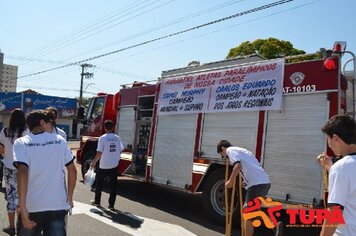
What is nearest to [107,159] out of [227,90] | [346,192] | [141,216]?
[141,216]

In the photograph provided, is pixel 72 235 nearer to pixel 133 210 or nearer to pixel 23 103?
pixel 133 210

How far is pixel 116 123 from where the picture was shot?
11961 millimetres

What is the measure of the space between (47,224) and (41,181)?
40 cm

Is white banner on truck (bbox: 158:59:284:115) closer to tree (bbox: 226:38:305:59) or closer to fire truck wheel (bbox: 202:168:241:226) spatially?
fire truck wheel (bbox: 202:168:241:226)

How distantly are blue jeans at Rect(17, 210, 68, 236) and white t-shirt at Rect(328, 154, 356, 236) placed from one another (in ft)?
7.90

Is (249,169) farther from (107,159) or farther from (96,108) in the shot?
(96,108)

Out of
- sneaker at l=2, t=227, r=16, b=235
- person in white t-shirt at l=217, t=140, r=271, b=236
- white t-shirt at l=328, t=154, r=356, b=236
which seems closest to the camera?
white t-shirt at l=328, t=154, r=356, b=236

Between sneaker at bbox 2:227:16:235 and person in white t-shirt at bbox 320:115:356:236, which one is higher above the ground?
person in white t-shirt at bbox 320:115:356:236

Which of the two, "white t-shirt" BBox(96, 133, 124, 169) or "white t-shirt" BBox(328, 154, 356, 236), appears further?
"white t-shirt" BBox(96, 133, 124, 169)

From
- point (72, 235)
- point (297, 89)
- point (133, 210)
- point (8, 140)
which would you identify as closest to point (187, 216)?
point (133, 210)

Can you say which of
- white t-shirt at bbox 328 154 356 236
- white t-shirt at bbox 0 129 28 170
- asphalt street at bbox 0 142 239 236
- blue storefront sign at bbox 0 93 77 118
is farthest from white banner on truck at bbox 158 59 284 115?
blue storefront sign at bbox 0 93 77 118

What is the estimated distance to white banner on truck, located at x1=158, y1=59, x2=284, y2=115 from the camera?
7625mm

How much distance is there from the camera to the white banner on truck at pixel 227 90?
7625mm

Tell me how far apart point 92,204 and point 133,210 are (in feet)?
3.02
